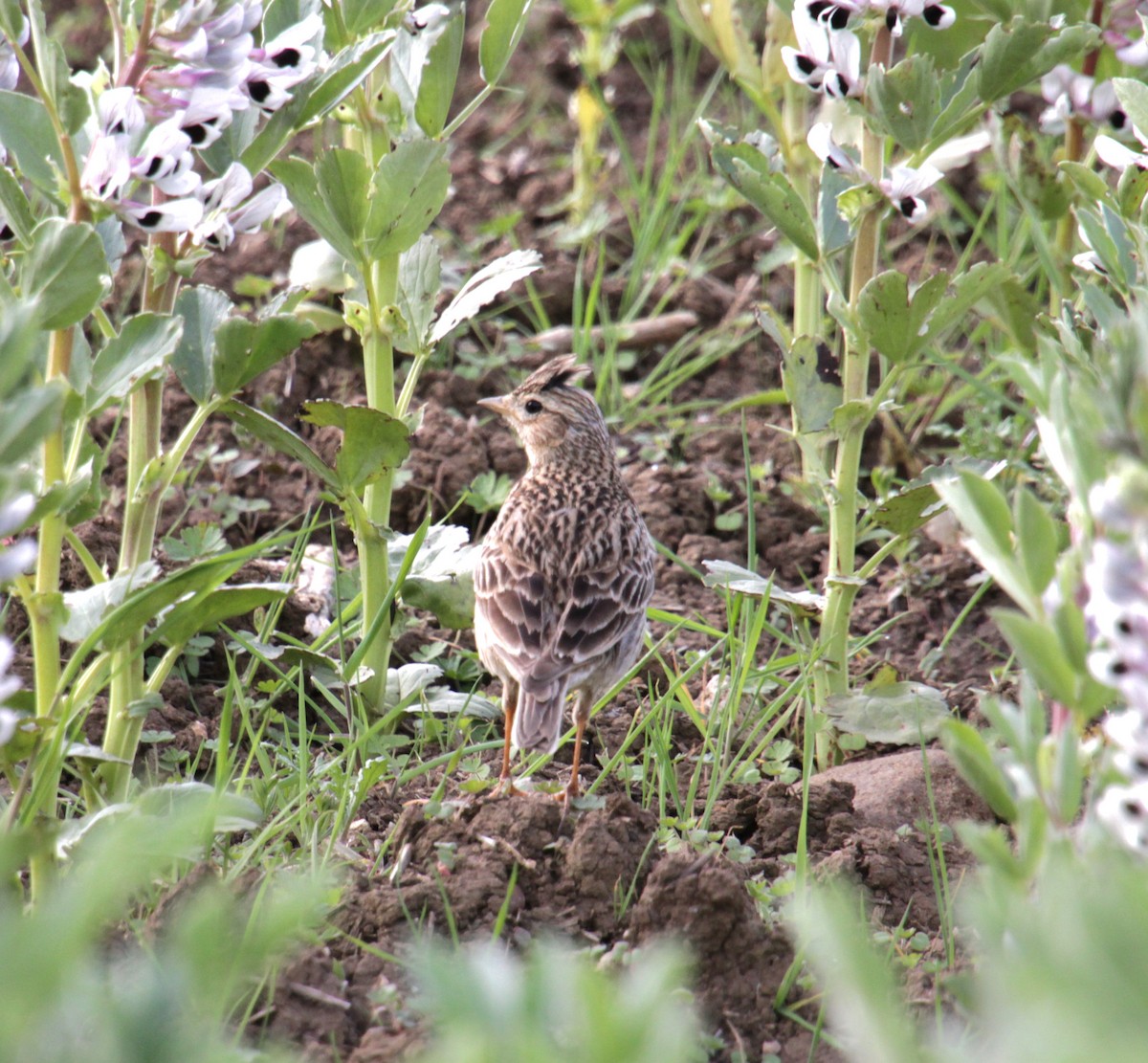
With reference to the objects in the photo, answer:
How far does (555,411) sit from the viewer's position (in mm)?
5465

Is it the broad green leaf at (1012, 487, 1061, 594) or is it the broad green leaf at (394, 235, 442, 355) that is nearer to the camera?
the broad green leaf at (1012, 487, 1061, 594)

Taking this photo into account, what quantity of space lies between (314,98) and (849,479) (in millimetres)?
1881

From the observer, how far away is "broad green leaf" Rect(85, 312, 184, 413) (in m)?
2.99

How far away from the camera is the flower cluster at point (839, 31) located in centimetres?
397

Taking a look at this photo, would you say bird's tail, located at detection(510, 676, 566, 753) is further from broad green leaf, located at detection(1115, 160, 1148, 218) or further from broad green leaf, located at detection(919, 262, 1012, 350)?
broad green leaf, located at detection(1115, 160, 1148, 218)

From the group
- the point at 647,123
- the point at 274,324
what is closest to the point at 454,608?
the point at 274,324

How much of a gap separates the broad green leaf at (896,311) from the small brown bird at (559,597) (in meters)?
1.17

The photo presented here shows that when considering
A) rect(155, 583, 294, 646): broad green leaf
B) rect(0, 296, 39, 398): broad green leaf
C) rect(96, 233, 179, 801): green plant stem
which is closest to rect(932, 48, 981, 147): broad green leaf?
rect(96, 233, 179, 801): green plant stem

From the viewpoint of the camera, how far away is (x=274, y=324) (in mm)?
3324

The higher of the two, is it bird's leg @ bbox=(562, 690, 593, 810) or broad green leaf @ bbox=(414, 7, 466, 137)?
broad green leaf @ bbox=(414, 7, 466, 137)

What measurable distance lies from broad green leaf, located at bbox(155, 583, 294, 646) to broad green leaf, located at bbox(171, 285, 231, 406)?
1.63 feet

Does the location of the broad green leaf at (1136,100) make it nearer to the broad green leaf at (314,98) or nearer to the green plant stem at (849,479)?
the green plant stem at (849,479)

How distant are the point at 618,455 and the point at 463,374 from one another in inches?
31.5

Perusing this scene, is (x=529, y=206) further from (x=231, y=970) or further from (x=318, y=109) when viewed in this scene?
(x=231, y=970)
